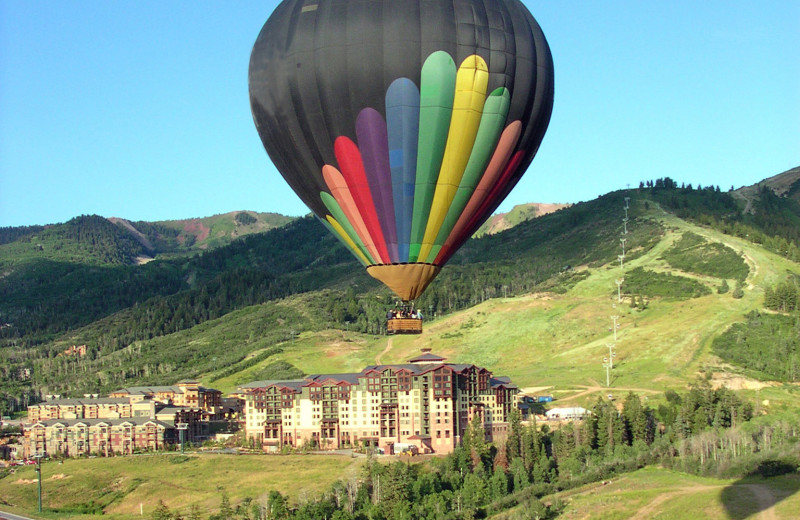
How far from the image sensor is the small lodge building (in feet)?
351

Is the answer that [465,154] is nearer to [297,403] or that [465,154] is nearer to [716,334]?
[297,403]

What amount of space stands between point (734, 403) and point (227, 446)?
4721cm

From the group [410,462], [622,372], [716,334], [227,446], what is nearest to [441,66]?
[410,462]

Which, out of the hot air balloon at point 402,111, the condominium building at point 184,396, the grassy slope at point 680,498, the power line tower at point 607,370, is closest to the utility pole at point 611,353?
the power line tower at point 607,370

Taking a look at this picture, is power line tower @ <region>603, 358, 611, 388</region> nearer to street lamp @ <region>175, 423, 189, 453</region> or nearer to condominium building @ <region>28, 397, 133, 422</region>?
street lamp @ <region>175, 423, 189, 453</region>

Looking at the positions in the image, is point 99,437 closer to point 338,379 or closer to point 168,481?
point 168,481

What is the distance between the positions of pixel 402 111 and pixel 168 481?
63276mm

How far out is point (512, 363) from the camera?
15975 centimetres

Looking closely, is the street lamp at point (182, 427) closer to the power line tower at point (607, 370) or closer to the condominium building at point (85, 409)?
the condominium building at point (85, 409)

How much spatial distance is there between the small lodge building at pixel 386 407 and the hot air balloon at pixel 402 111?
54.4m

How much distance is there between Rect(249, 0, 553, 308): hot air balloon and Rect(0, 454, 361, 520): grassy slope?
41.9 m

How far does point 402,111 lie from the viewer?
48594 millimetres

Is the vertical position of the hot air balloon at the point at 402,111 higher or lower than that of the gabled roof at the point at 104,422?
higher

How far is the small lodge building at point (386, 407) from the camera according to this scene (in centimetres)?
10706
